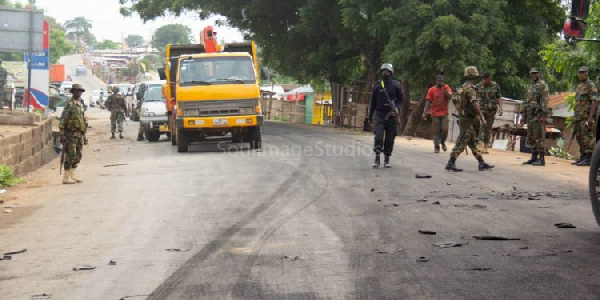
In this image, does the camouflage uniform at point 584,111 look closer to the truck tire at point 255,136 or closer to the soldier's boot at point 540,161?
the soldier's boot at point 540,161

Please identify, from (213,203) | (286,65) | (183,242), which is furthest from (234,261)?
(286,65)

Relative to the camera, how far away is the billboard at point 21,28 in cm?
2384

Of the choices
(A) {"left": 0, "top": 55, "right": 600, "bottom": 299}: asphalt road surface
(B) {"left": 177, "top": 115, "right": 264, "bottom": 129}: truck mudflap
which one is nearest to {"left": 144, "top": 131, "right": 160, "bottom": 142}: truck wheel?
(B) {"left": 177, "top": 115, "right": 264, "bottom": 129}: truck mudflap

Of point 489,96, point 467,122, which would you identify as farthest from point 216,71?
point 467,122

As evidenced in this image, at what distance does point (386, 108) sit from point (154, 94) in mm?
15559

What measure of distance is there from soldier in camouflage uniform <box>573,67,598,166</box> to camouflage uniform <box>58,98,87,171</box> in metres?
9.08

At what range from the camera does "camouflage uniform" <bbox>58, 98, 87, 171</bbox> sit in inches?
567

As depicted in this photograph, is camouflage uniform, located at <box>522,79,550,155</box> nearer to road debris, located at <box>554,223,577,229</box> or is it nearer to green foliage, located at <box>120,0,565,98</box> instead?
road debris, located at <box>554,223,577,229</box>

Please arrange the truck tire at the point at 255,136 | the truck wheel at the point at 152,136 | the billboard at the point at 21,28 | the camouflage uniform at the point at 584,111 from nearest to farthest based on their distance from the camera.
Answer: the camouflage uniform at the point at 584,111 < the truck tire at the point at 255,136 < the billboard at the point at 21,28 < the truck wheel at the point at 152,136

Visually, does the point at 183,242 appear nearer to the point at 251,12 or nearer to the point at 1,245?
the point at 1,245

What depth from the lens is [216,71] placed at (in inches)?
837

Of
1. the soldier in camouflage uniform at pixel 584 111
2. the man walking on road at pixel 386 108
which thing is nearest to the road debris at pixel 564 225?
the man walking on road at pixel 386 108

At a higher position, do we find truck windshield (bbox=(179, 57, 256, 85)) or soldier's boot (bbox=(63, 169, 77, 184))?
truck windshield (bbox=(179, 57, 256, 85))

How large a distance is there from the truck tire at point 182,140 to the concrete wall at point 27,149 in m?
3.38
